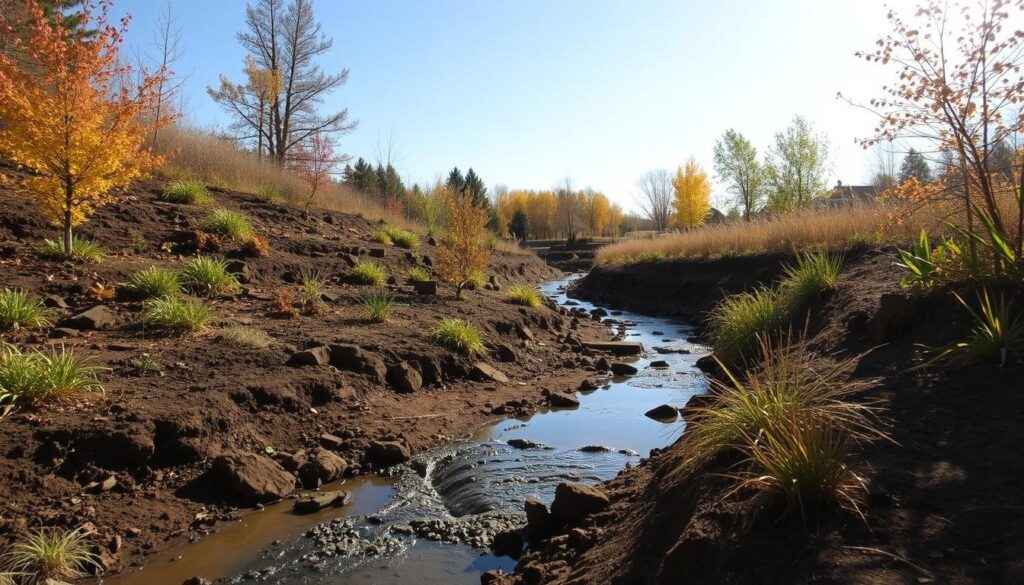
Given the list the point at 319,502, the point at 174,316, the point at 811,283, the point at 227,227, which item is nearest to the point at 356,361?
the point at 174,316

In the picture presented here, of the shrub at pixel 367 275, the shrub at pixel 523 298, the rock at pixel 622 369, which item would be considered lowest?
the rock at pixel 622 369

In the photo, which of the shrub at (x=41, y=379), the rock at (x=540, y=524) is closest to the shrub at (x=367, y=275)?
the shrub at (x=41, y=379)

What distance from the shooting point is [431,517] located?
4750 mm

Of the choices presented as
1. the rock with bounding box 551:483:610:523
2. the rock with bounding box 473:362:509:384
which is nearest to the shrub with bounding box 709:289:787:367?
the rock with bounding box 473:362:509:384

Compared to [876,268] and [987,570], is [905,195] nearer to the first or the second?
[876,268]

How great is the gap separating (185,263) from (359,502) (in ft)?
21.6

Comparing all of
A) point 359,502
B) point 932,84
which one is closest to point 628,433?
point 359,502

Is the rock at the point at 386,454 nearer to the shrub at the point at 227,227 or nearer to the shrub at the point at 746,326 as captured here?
the shrub at the point at 746,326

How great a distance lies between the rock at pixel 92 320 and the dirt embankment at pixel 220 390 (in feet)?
0.06

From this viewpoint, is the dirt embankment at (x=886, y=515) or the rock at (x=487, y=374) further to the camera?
the rock at (x=487, y=374)

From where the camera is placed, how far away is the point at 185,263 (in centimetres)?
984

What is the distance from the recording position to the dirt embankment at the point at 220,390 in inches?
179

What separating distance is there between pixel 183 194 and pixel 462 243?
6.20 meters

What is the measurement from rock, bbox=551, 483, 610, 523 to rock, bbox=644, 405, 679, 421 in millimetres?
3271
